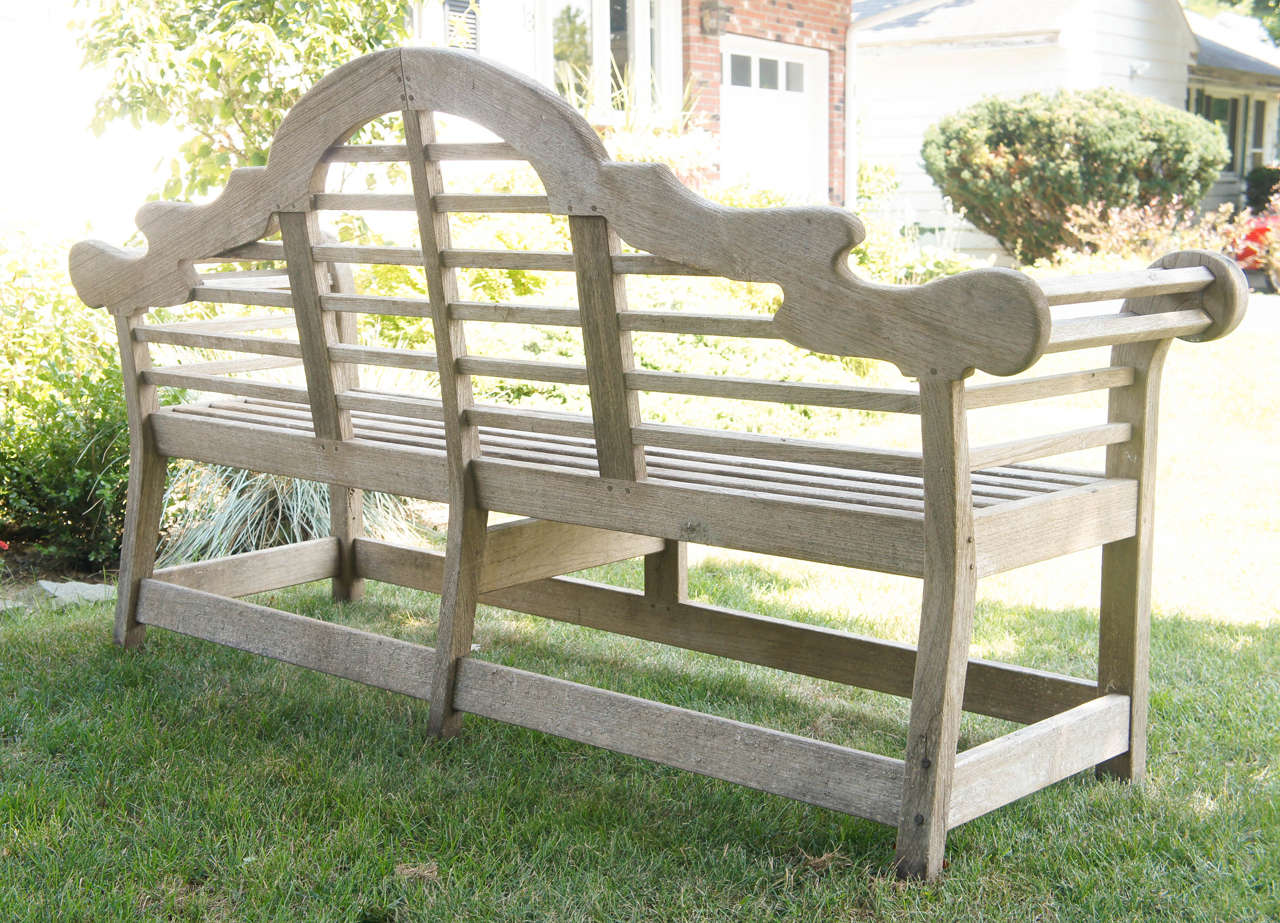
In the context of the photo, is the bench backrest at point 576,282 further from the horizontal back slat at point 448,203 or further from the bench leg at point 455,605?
the bench leg at point 455,605

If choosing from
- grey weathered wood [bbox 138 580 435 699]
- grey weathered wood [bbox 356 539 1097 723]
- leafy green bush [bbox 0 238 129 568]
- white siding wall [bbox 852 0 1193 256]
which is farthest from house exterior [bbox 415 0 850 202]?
grey weathered wood [bbox 138 580 435 699]

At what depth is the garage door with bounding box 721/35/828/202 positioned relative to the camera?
13633 mm

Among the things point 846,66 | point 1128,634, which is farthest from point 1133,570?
point 846,66

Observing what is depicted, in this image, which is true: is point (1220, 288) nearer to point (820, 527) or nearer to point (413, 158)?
point (820, 527)

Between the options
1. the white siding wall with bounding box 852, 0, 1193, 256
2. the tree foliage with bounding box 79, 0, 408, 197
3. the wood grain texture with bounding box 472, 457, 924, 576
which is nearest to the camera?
the wood grain texture with bounding box 472, 457, 924, 576

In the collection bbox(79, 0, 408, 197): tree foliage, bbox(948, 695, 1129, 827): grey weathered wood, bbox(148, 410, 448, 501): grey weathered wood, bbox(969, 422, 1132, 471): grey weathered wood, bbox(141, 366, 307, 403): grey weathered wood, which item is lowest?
bbox(948, 695, 1129, 827): grey weathered wood

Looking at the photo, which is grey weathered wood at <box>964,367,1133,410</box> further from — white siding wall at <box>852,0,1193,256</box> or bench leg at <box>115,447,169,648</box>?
white siding wall at <box>852,0,1193,256</box>

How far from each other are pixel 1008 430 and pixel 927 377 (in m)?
5.27

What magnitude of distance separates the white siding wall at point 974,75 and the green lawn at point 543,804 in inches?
613

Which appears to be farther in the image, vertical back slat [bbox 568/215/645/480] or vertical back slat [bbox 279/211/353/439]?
vertical back slat [bbox 279/211/353/439]

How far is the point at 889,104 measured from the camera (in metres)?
19.9

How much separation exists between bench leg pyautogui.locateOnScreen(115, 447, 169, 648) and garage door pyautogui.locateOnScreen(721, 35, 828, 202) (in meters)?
9.49

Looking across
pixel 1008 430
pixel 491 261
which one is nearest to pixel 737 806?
pixel 491 261

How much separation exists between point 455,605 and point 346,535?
1.46m
